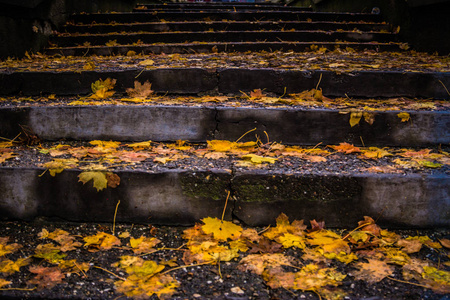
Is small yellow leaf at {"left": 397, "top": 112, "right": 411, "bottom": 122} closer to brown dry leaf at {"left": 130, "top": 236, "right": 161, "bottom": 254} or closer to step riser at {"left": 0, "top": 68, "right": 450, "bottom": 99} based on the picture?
step riser at {"left": 0, "top": 68, "right": 450, "bottom": 99}

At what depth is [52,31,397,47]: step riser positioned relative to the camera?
4398 millimetres

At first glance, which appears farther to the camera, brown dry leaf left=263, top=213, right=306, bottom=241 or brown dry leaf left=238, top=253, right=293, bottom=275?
brown dry leaf left=263, top=213, right=306, bottom=241

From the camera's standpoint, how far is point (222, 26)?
189 inches

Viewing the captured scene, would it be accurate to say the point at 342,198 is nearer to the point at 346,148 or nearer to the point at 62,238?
the point at 346,148

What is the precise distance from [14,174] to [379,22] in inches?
219

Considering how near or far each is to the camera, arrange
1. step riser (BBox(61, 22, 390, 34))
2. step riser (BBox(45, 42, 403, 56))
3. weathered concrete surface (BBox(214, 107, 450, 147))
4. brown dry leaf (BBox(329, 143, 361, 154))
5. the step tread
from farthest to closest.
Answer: step riser (BBox(61, 22, 390, 34)) → step riser (BBox(45, 42, 403, 56)) → weathered concrete surface (BBox(214, 107, 450, 147)) → brown dry leaf (BBox(329, 143, 361, 154)) → the step tread

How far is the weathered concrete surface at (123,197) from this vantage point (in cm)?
169

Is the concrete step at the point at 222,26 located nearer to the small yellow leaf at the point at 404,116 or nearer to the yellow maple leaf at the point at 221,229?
the small yellow leaf at the point at 404,116

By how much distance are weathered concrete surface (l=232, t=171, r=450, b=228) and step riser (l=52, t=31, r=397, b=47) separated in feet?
10.8

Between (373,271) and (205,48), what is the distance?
11.5 feet

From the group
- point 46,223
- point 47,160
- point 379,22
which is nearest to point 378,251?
point 46,223

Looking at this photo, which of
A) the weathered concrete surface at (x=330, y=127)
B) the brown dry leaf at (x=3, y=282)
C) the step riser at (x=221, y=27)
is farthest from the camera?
the step riser at (x=221, y=27)

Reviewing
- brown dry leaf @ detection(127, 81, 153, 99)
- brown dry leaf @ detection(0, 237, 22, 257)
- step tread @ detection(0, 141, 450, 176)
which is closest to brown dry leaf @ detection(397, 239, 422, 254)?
step tread @ detection(0, 141, 450, 176)

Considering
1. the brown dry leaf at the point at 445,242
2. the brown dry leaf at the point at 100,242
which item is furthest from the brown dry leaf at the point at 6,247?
the brown dry leaf at the point at 445,242
